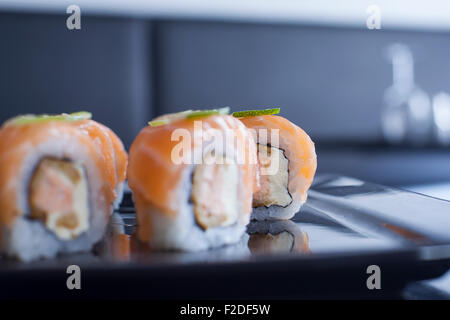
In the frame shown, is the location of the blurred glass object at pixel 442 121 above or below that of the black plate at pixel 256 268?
above

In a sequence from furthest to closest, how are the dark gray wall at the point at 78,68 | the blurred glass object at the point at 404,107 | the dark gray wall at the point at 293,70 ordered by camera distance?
the blurred glass object at the point at 404,107, the dark gray wall at the point at 293,70, the dark gray wall at the point at 78,68

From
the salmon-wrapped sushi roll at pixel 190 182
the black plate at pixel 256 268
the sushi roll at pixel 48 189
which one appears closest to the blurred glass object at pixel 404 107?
the black plate at pixel 256 268

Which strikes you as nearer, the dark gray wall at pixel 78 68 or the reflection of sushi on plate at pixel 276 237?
the reflection of sushi on plate at pixel 276 237

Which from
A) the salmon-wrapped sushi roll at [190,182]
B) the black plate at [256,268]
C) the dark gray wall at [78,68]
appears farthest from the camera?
the dark gray wall at [78,68]

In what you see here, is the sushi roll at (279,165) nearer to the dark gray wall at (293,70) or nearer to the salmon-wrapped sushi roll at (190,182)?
the salmon-wrapped sushi roll at (190,182)

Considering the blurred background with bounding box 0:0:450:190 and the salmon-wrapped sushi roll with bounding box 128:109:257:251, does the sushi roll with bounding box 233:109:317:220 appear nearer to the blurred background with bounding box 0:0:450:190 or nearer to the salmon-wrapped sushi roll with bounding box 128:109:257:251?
the salmon-wrapped sushi roll with bounding box 128:109:257:251

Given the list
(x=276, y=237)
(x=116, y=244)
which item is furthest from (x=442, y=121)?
(x=116, y=244)
